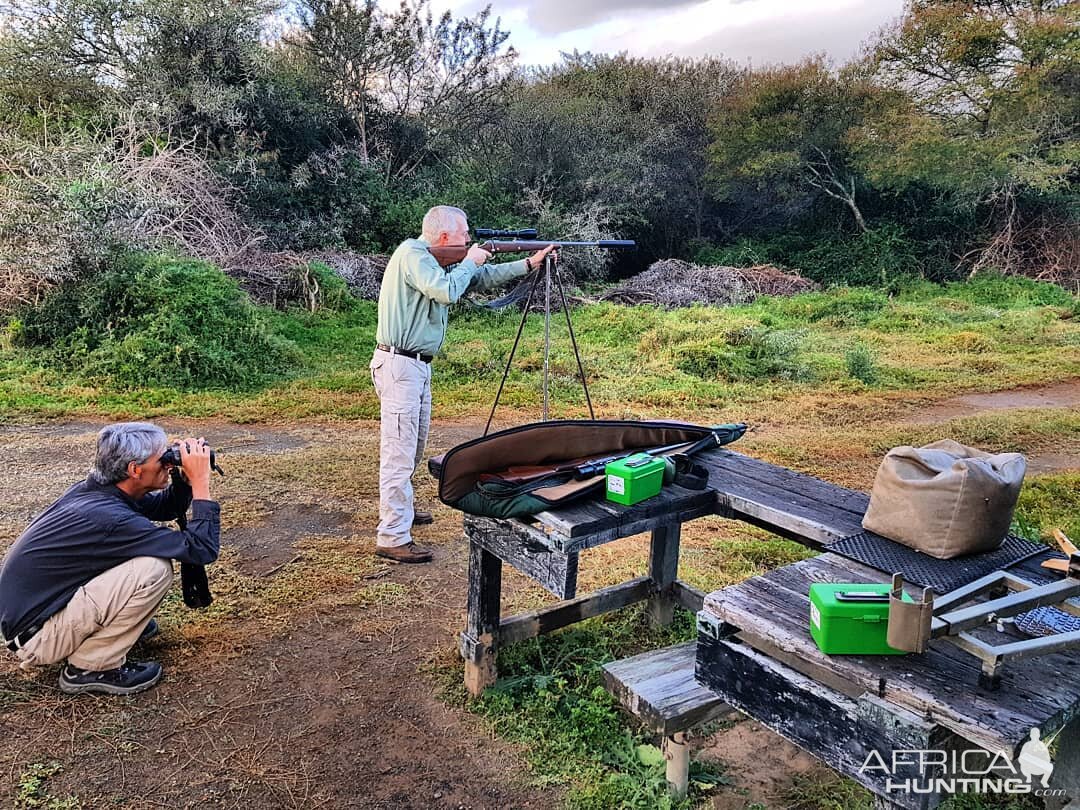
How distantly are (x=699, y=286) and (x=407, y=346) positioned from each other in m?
11.7

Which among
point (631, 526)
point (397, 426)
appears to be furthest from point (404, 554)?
point (631, 526)

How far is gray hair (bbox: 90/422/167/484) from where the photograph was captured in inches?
132

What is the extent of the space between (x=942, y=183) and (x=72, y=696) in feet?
64.1

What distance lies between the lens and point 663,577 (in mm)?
4000

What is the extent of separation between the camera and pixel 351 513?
5.53m

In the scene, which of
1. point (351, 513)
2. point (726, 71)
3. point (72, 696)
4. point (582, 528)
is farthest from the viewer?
point (726, 71)

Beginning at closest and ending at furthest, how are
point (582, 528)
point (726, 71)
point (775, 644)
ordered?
point (775, 644)
point (582, 528)
point (726, 71)

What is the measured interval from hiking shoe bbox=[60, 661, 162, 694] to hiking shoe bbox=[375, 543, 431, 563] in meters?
1.55

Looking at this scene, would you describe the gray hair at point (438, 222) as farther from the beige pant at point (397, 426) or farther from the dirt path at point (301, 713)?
the dirt path at point (301, 713)

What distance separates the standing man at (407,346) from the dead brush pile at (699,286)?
32.9ft

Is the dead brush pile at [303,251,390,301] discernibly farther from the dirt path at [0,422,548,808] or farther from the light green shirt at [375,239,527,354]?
the dirt path at [0,422,548,808]

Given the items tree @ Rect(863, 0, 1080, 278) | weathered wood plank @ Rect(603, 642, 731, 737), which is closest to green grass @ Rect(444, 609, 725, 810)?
weathered wood plank @ Rect(603, 642, 731, 737)

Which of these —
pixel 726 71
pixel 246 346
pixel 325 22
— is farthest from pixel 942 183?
pixel 246 346

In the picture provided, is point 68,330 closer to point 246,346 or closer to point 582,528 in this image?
point 246,346
